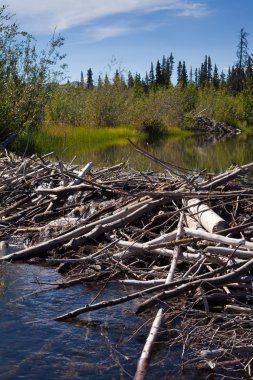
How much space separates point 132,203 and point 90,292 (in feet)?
5.31

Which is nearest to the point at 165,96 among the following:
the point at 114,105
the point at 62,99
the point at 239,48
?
the point at 114,105

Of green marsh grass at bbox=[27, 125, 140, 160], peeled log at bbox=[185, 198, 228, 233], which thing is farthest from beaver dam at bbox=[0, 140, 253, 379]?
green marsh grass at bbox=[27, 125, 140, 160]

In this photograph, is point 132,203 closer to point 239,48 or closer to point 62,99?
point 62,99

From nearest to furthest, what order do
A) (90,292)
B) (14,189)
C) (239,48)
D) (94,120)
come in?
(90,292)
(14,189)
(94,120)
(239,48)

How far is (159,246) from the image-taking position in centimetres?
579

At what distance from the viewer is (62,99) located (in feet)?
113

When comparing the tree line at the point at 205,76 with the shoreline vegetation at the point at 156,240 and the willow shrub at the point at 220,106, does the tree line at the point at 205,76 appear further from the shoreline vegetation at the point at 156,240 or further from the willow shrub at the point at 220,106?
the shoreline vegetation at the point at 156,240

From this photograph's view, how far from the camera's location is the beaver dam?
4.56 metres

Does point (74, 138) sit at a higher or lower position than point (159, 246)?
lower

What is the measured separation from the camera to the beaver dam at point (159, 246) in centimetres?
456

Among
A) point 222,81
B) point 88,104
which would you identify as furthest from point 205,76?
point 88,104

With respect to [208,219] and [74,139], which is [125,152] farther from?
[208,219]

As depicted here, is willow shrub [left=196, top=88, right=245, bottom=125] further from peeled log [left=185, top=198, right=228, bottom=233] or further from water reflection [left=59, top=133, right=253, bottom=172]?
peeled log [left=185, top=198, right=228, bottom=233]

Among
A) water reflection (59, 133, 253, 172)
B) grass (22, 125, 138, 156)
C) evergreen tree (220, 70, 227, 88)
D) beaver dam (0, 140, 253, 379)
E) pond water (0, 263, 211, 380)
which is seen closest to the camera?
pond water (0, 263, 211, 380)
